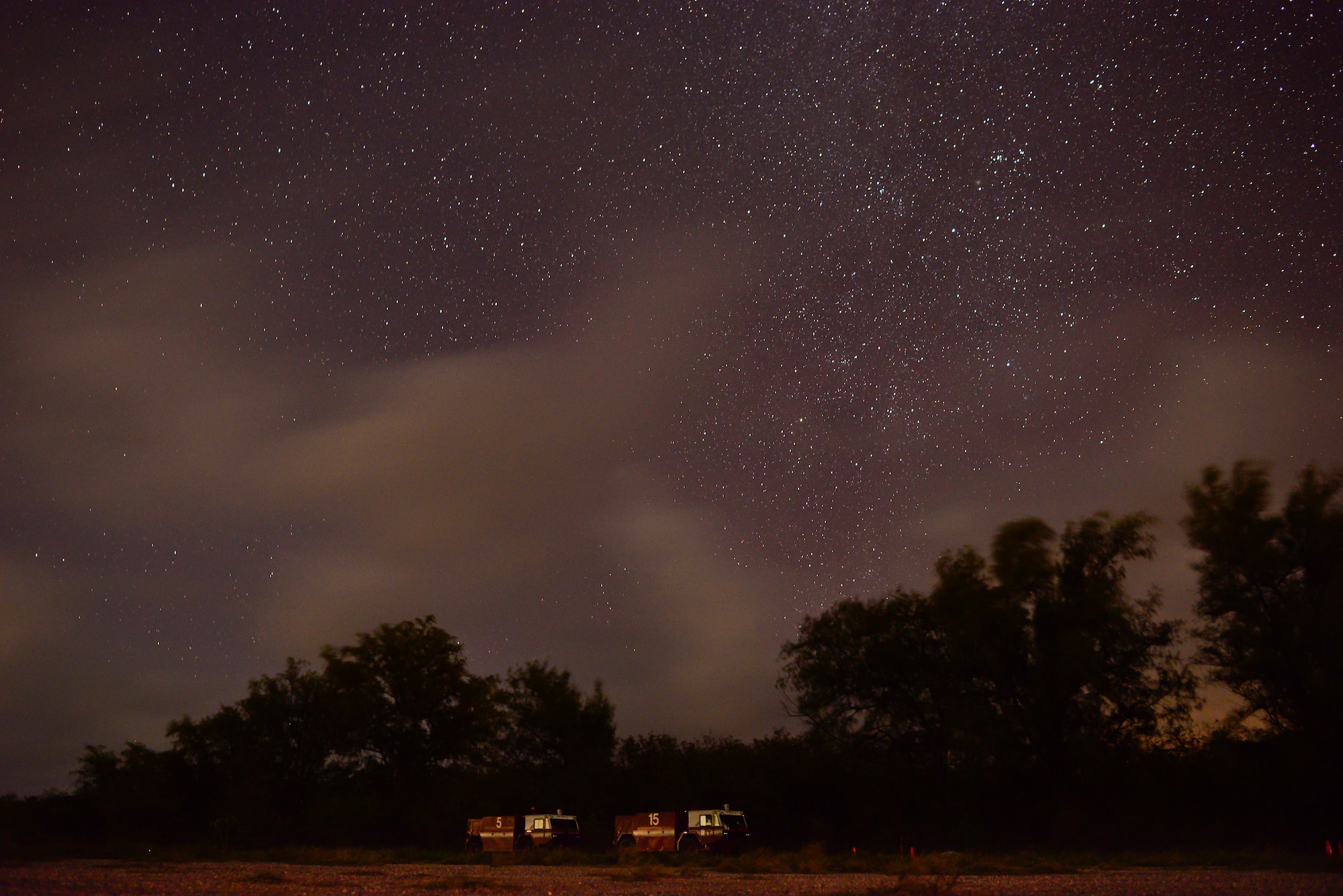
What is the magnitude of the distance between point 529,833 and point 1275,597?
29358mm

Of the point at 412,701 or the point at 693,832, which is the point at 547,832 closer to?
the point at 693,832

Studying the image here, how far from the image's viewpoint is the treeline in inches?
1513

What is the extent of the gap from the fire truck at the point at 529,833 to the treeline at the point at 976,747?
31.1 feet

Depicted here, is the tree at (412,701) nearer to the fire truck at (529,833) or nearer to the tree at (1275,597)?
the fire truck at (529,833)

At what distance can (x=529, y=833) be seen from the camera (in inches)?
1578

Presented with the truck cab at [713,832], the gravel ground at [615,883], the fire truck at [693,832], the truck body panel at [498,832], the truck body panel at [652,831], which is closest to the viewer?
the gravel ground at [615,883]

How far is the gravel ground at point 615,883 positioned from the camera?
18859 mm

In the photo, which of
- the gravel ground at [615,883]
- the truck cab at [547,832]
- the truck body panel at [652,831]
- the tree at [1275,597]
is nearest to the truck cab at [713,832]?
the truck body panel at [652,831]

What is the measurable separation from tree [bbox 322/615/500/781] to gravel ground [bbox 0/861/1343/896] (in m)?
34.9

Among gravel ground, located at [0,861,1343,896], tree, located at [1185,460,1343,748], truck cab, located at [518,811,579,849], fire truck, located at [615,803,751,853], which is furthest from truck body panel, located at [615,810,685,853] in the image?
tree, located at [1185,460,1343,748]

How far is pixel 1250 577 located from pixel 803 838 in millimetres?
21056

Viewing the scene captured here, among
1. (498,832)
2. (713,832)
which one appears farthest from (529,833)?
(713,832)

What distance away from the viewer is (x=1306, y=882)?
67.5 ft

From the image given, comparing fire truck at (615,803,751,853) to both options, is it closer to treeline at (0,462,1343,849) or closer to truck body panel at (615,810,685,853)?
truck body panel at (615,810,685,853)
